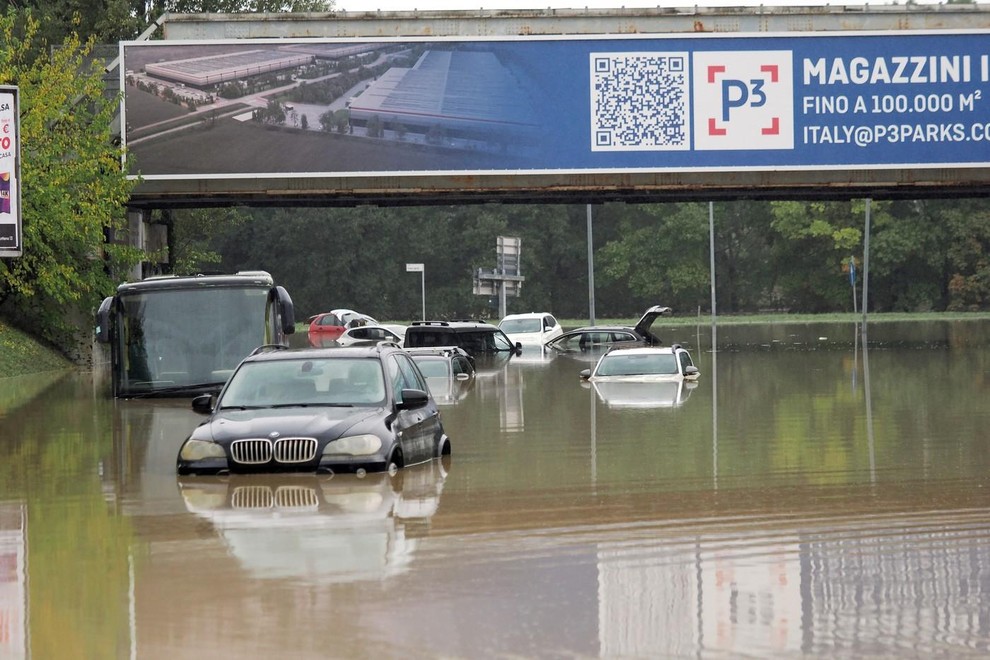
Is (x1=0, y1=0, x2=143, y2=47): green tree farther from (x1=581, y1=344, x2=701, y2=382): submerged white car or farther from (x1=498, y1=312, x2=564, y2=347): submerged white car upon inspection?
(x1=581, y1=344, x2=701, y2=382): submerged white car

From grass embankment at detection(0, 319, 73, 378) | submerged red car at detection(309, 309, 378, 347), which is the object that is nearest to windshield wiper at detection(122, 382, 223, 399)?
grass embankment at detection(0, 319, 73, 378)

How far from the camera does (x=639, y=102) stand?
137ft

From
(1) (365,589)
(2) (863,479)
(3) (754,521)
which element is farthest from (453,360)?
(1) (365,589)

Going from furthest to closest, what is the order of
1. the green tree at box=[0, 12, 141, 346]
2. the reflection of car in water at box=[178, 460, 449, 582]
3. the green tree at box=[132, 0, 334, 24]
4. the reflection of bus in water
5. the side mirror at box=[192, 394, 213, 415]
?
the green tree at box=[132, 0, 334, 24] → the green tree at box=[0, 12, 141, 346] → the reflection of bus in water → the side mirror at box=[192, 394, 213, 415] → the reflection of car in water at box=[178, 460, 449, 582]

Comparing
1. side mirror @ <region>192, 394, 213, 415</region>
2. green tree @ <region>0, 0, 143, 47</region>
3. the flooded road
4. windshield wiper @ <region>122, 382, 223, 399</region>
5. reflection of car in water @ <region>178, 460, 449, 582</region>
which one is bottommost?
the flooded road

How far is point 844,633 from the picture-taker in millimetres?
8359

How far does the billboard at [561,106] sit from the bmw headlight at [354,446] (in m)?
26.5

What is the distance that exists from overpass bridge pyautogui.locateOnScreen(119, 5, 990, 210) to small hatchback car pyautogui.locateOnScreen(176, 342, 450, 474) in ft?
78.9

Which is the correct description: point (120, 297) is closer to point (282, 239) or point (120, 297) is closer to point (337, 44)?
point (337, 44)

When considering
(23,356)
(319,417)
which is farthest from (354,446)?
(23,356)

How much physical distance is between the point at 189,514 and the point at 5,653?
5314 mm

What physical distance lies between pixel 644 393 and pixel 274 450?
52.4ft

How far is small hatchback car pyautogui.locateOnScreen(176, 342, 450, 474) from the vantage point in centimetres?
1547

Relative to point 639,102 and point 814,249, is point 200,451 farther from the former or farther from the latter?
point 814,249
